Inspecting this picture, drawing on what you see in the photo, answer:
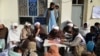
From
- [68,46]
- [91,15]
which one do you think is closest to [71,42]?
[68,46]

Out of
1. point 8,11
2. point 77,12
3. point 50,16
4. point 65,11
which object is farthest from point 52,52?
point 77,12

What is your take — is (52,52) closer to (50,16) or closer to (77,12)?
(50,16)

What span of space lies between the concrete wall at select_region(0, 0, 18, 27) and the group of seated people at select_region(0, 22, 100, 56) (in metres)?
3.46

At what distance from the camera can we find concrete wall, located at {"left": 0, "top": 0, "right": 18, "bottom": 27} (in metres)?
12.7

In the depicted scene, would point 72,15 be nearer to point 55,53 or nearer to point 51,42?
point 51,42

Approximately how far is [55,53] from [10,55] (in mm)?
1061

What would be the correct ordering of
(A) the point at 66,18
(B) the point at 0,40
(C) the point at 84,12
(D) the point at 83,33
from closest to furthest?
1. (B) the point at 0,40
2. (D) the point at 83,33
3. (A) the point at 66,18
4. (C) the point at 84,12

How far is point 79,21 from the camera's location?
547 inches

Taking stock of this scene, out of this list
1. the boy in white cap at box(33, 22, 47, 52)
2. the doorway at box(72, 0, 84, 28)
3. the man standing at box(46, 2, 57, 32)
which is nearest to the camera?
the boy in white cap at box(33, 22, 47, 52)

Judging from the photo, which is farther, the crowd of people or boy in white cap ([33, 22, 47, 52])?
boy in white cap ([33, 22, 47, 52])

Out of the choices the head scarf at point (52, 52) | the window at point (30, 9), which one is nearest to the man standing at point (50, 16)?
the window at point (30, 9)

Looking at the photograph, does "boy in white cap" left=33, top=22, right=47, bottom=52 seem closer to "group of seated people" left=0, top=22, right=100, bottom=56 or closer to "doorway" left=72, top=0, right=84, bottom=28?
"group of seated people" left=0, top=22, right=100, bottom=56

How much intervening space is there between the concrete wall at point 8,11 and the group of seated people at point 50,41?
11.3 feet

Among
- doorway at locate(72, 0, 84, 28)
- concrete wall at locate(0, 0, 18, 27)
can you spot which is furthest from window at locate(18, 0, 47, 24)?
doorway at locate(72, 0, 84, 28)
